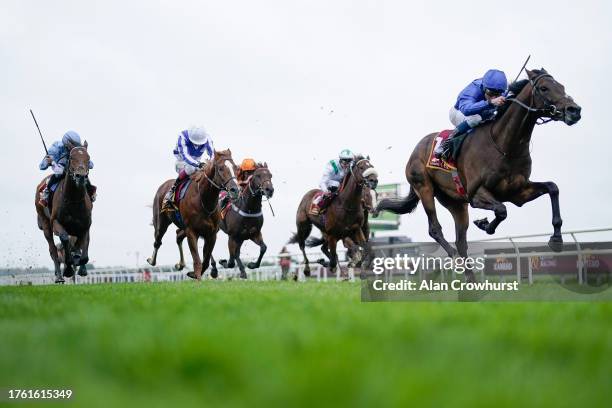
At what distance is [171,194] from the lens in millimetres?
14773

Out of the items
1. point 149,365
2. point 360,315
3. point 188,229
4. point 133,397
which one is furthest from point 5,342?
point 188,229

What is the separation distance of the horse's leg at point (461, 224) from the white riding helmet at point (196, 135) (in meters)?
→ 5.47

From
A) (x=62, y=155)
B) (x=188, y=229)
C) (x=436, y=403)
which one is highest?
(x=62, y=155)

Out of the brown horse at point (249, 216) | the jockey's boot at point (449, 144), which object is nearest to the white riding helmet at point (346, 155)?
the brown horse at point (249, 216)

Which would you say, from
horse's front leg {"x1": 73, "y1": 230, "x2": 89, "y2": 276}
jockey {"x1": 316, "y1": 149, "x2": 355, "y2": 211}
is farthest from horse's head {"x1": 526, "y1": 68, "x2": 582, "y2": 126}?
horse's front leg {"x1": 73, "y1": 230, "x2": 89, "y2": 276}

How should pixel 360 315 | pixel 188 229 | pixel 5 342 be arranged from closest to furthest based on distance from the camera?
pixel 5 342 → pixel 360 315 → pixel 188 229

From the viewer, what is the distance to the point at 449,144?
10.1 m

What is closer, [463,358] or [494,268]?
[463,358]

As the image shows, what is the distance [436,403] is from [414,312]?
8.13 ft

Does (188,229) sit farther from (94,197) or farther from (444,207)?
(444,207)

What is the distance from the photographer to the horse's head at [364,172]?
47.5 feet

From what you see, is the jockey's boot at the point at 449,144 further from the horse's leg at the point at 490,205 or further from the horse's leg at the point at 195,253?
the horse's leg at the point at 195,253

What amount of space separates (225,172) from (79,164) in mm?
2524

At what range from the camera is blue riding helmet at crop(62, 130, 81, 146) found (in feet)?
45.5
